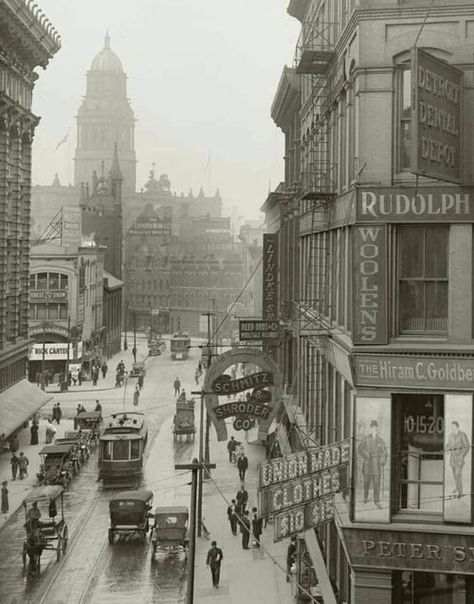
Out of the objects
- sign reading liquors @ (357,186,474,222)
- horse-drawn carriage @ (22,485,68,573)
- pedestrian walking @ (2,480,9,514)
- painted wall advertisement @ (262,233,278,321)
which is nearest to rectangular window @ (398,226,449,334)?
sign reading liquors @ (357,186,474,222)

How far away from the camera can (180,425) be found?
55000 mm

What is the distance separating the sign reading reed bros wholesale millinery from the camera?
20.1m

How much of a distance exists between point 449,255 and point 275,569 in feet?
46.4

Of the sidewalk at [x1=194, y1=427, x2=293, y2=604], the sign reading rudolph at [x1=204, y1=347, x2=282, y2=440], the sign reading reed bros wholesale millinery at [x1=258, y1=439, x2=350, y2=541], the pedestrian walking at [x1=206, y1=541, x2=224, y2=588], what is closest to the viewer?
the sign reading reed bros wholesale millinery at [x1=258, y1=439, x2=350, y2=541]

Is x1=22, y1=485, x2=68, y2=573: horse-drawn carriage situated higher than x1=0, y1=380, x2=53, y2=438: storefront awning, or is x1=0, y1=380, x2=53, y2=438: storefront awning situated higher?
x1=0, y1=380, x2=53, y2=438: storefront awning

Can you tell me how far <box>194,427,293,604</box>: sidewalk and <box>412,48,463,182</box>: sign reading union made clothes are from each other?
409 inches

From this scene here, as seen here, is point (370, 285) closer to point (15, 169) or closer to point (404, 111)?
point (404, 111)

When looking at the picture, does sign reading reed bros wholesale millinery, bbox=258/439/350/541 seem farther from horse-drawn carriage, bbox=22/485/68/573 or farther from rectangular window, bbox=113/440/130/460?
rectangular window, bbox=113/440/130/460

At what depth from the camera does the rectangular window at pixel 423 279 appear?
792 inches

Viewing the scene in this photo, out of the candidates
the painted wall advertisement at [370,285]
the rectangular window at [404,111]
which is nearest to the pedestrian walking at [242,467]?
the painted wall advertisement at [370,285]

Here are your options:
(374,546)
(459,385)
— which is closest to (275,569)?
(374,546)

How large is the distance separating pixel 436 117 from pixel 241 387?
11.1m

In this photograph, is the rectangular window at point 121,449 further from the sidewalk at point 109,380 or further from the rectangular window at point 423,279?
the sidewalk at point 109,380

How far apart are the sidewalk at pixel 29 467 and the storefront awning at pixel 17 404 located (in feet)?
5.49
